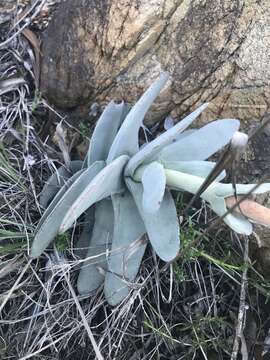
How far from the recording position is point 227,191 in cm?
103

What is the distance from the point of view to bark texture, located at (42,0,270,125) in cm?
124

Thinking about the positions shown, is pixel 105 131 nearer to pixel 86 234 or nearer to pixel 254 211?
pixel 86 234

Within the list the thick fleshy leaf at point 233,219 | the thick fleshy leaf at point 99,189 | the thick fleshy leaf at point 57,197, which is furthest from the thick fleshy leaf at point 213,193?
the thick fleshy leaf at point 57,197

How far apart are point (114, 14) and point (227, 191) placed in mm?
496

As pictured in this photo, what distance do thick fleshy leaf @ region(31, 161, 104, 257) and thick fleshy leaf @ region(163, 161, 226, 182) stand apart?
15 cm

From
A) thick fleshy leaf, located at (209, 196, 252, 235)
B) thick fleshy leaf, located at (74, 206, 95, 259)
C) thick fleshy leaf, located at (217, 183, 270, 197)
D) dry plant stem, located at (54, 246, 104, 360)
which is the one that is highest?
thick fleshy leaf, located at (217, 183, 270, 197)

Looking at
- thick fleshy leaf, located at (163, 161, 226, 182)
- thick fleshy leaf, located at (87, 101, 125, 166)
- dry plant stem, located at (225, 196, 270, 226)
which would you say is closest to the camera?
dry plant stem, located at (225, 196, 270, 226)

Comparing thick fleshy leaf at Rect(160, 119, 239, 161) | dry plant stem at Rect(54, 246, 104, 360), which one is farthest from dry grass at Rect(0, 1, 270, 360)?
thick fleshy leaf at Rect(160, 119, 239, 161)

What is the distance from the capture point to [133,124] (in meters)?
1.16

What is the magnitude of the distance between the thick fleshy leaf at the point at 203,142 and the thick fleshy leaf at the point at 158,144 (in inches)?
1.2

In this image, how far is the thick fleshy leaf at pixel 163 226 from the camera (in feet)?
3.59

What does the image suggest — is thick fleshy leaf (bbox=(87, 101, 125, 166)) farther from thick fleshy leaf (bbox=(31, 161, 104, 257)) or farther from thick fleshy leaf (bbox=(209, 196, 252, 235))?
thick fleshy leaf (bbox=(209, 196, 252, 235))

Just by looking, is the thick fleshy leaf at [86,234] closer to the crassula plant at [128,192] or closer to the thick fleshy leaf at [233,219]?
the crassula plant at [128,192]

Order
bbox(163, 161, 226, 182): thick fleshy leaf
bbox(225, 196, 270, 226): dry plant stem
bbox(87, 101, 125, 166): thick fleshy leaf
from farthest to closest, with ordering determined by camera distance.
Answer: bbox(87, 101, 125, 166): thick fleshy leaf
bbox(163, 161, 226, 182): thick fleshy leaf
bbox(225, 196, 270, 226): dry plant stem
